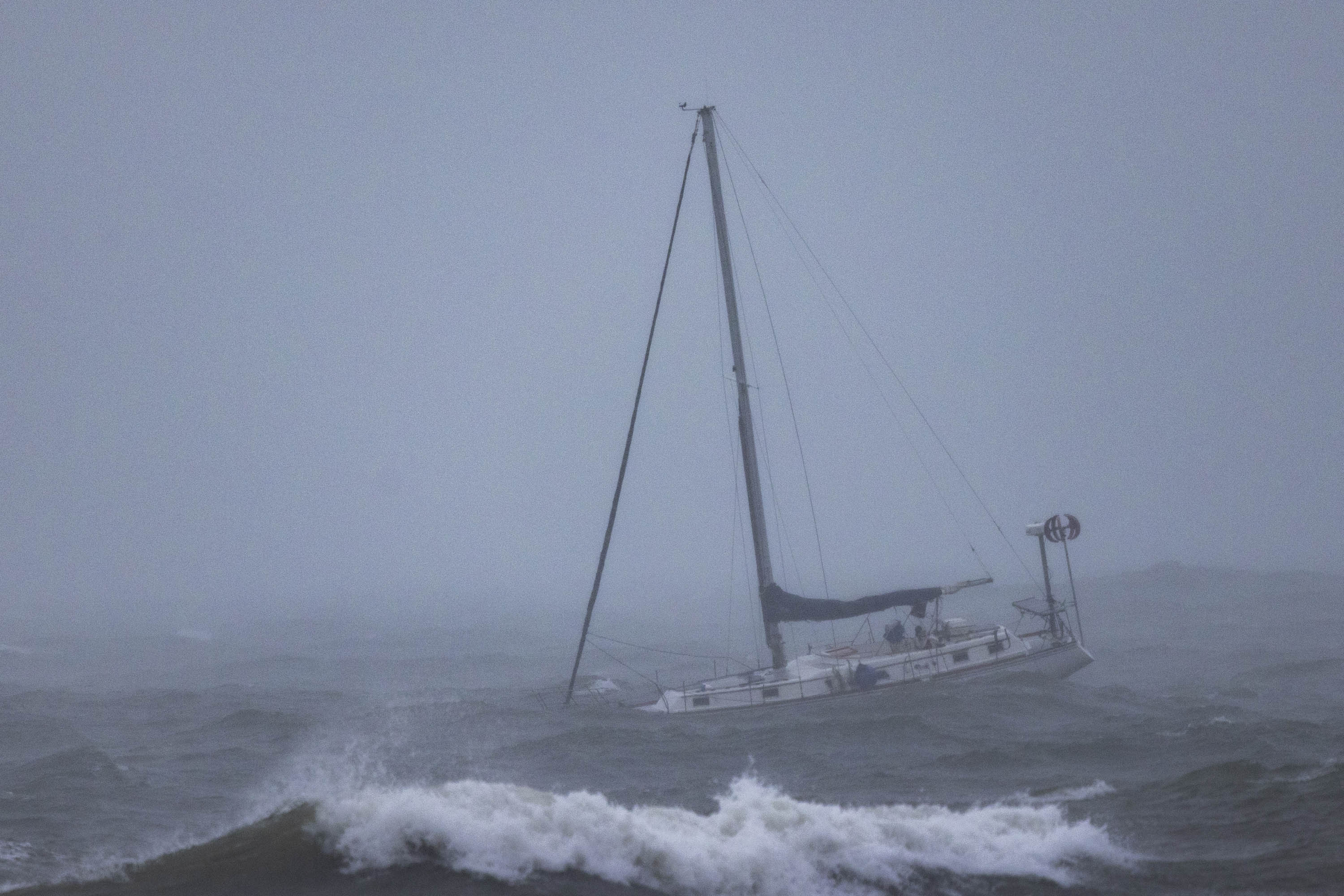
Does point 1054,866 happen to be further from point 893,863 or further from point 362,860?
point 362,860

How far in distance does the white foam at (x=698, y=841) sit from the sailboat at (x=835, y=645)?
1025cm

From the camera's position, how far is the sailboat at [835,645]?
2225 cm

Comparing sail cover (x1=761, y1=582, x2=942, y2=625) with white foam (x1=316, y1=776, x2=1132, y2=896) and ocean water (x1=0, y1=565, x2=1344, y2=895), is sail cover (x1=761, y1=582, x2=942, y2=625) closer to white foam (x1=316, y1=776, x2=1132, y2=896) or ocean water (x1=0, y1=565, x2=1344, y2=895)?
ocean water (x1=0, y1=565, x2=1344, y2=895)

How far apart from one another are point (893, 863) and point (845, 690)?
11720 millimetres

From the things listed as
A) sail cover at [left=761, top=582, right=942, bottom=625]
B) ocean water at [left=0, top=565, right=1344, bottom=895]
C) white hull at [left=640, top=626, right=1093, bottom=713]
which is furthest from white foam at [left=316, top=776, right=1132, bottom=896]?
sail cover at [left=761, top=582, right=942, bottom=625]

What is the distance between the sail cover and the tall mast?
0.57 feet

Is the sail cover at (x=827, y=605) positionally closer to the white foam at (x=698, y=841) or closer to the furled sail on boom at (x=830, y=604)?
the furled sail on boom at (x=830, y=604)

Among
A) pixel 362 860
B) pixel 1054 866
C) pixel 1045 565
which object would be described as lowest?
pixel 1054 866

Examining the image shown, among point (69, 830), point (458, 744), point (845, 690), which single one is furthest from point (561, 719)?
point (69, 830)

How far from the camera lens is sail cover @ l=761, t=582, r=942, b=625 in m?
23.2

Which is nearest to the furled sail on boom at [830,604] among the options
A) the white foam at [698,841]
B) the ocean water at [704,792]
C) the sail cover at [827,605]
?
the sail cover at [827,605]

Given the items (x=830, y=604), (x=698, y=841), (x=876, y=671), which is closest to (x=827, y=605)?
(x=830, y=604)

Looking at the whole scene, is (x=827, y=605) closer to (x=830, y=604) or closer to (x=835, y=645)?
(x=830, y=604)

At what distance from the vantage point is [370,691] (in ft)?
113
